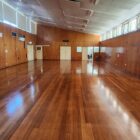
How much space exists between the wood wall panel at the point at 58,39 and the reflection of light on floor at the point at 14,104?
16039 mm

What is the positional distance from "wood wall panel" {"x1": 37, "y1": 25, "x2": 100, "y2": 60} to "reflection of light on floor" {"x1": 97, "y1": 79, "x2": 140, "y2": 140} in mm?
15842

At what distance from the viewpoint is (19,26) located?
1421 cm

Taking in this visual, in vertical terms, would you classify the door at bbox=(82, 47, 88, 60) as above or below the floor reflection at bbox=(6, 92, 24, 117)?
above

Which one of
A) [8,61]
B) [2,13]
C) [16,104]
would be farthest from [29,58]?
[16,104]

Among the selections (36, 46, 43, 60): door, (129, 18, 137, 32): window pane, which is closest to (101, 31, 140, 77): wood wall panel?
(129, 18, 137, 32): window pane

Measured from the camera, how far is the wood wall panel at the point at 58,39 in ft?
65.9

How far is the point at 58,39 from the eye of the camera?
20.2 m

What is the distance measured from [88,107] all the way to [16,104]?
1.73 meters

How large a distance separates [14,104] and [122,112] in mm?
2511

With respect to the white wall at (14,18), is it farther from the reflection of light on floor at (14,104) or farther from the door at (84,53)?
the reflection of light on floor at (14,104)

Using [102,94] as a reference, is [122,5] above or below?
above

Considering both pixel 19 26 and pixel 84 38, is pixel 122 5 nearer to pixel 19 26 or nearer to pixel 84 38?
pixel 19 26

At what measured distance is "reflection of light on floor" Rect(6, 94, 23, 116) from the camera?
3.42 metres

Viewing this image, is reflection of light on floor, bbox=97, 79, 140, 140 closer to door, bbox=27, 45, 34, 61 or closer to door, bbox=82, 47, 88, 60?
door, bbox=27, 45, 34, 61
